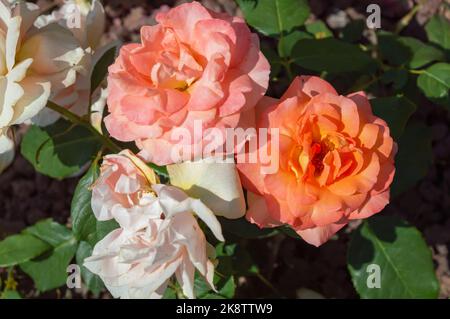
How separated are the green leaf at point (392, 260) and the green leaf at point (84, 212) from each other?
53 centimetres

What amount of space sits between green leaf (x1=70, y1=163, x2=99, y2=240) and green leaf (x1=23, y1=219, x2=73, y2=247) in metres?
0.38

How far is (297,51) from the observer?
3.99 ft

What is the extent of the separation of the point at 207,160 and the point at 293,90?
16cm

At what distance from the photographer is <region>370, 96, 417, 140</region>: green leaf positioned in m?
1.03

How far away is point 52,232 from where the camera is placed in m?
1.39

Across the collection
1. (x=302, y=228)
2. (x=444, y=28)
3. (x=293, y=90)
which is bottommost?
(x=444, y=28)

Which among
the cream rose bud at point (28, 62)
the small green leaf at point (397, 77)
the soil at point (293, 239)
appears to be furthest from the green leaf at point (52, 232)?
the small green leaf at point (397, 77)

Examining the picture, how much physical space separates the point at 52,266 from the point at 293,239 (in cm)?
63

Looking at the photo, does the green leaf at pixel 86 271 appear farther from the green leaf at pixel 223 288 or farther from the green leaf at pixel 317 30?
the green leaf at pixel 317 30

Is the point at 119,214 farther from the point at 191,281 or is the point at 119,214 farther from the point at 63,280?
the point at 63,280

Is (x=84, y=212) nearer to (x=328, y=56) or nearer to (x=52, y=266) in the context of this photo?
(x=52, y=266)

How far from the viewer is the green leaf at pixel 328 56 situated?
1178 mm

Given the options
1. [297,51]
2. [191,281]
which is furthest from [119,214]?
[297,51]

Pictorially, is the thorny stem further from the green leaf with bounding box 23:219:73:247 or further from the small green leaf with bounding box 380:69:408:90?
the small green leaf with bounding box 380:69:408:90
